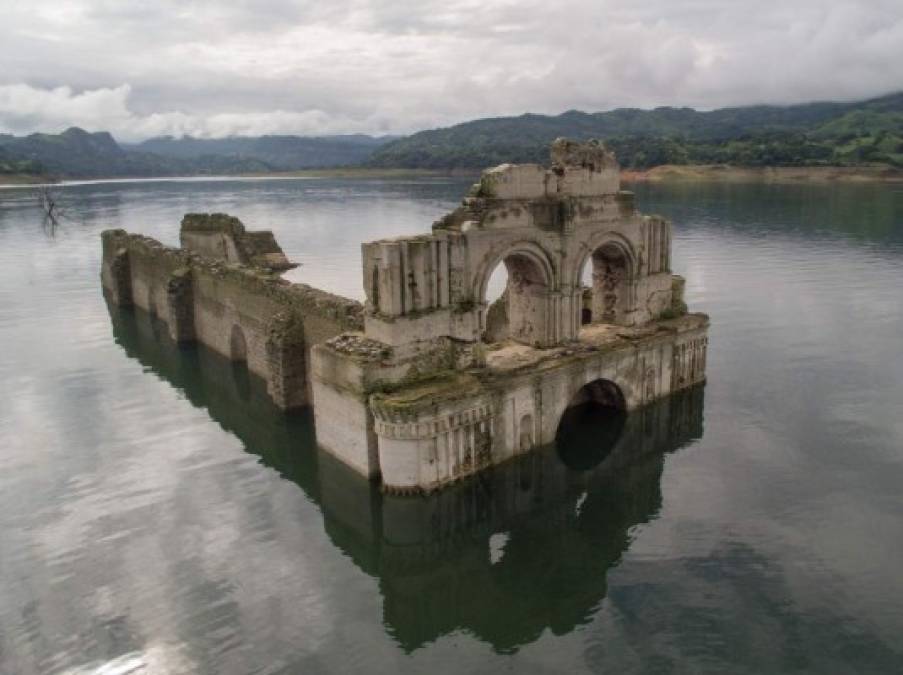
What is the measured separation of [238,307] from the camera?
1089 inches

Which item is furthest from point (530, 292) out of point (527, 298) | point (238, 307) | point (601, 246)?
point (238, 307)

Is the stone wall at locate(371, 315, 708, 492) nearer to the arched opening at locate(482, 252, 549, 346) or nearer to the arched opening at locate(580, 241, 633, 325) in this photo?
the arched opening at locate(482, 252, 549, 346)

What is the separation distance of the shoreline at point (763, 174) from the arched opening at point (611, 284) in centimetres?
10038

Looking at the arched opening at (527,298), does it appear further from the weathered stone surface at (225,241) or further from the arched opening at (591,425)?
the weathered stone surface at (225,241)

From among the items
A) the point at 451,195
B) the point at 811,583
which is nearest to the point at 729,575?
the point at 811,583

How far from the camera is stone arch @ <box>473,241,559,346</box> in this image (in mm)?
19906

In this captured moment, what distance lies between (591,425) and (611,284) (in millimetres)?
4637

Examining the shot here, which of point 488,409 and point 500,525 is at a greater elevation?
point 488,409

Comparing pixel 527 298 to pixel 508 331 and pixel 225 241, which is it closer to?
pixel 508 331

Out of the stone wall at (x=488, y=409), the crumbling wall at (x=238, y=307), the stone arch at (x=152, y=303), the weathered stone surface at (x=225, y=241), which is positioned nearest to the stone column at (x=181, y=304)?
the crumbling wall at (x=238, y=307)

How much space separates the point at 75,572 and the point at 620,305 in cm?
1643

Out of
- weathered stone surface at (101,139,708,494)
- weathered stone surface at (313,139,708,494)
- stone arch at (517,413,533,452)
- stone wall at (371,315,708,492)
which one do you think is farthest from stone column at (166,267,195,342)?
stone arch at (517,413,533,452)

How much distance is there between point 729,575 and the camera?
14.4 m

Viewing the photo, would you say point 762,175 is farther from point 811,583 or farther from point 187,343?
point 811,583
